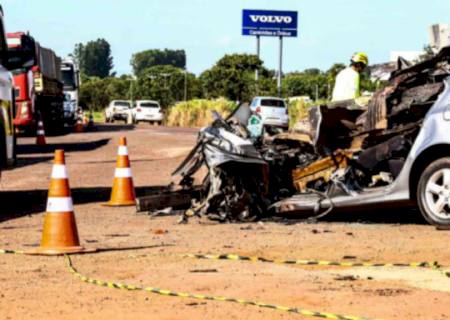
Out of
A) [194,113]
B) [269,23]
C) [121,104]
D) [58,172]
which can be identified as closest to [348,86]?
[58,172]

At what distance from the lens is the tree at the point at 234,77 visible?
9038cm

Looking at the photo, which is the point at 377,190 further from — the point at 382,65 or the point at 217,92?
the point at 217,92

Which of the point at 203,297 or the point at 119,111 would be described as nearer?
the point at 203,297

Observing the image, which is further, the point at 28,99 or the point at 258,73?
the point at 258,73

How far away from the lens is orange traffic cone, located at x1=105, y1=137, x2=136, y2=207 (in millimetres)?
15836

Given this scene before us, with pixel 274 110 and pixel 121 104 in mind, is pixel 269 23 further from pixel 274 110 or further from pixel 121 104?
pixel 274 110

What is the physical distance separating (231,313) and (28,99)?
103ft

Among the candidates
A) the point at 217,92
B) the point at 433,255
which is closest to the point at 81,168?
the point at 433,255

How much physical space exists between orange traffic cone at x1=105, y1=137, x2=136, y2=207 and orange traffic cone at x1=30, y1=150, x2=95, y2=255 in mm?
4824

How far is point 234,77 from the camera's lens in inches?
3590

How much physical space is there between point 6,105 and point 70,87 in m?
45.5

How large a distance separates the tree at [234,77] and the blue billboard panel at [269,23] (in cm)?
1633

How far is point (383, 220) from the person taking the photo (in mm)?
13250

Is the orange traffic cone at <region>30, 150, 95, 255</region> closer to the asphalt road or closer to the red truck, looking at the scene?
the asphalt road
